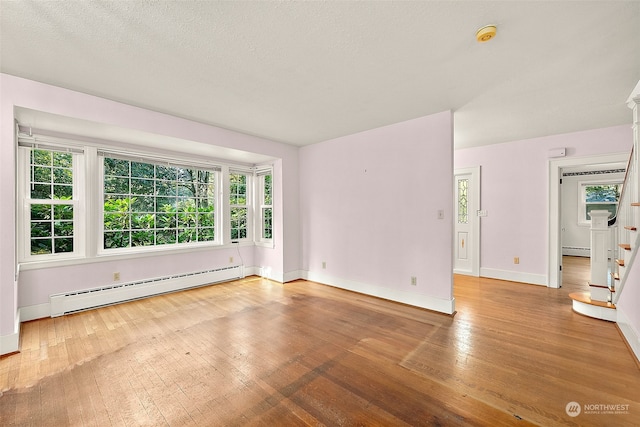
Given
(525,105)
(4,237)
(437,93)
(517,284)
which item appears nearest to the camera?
(4,237)

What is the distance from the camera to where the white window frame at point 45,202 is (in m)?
3.14

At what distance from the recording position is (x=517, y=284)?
4641mm

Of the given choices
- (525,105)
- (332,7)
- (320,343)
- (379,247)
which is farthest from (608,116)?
(320,343)

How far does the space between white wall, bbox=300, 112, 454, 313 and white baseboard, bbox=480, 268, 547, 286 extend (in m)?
2.37

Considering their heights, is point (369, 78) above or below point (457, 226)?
above

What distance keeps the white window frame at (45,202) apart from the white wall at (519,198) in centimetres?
651

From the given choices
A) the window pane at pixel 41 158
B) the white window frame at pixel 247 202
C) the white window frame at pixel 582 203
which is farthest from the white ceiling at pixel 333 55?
the white window frame at pixel 582 203

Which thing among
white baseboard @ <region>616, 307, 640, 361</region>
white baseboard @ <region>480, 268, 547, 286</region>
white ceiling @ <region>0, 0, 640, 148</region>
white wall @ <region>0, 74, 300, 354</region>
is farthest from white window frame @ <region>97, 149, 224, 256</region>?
white baseboard @ <region>616, 307, 640, 361</region>

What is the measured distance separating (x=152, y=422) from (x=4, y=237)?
229 centimetres

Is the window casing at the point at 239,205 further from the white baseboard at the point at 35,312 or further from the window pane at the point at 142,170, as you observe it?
the white baseboard at the point at 35,312

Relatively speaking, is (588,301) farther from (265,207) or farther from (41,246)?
(41,246)

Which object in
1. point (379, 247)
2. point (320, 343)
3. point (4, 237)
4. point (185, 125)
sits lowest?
point (320, 343)

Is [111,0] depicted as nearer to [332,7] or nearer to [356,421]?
[332,7]
